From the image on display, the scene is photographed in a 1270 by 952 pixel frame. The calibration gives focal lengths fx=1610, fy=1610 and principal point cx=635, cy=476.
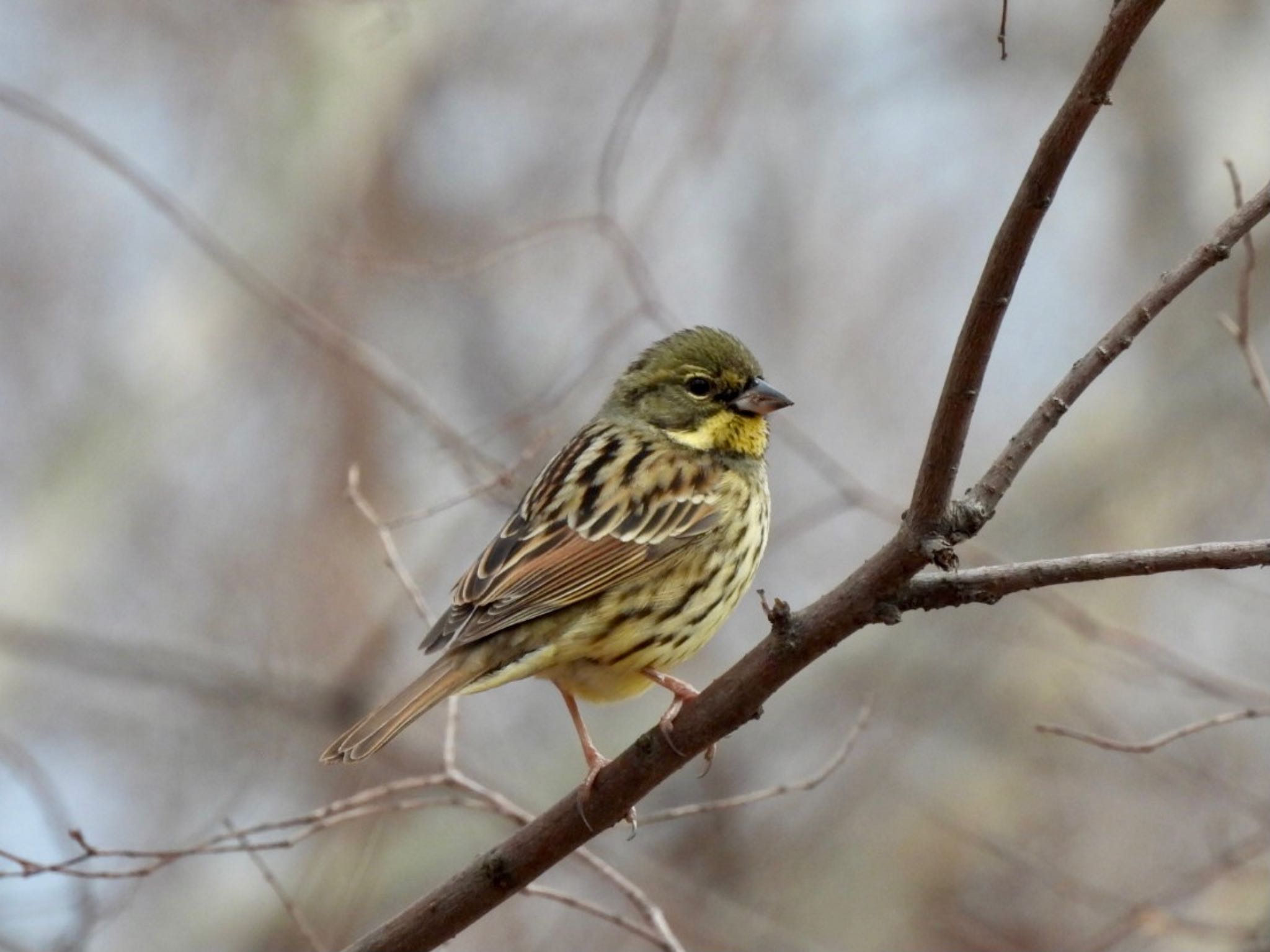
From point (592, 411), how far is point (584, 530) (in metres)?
4.05

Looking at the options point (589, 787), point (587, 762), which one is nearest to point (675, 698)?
point (587, 762)

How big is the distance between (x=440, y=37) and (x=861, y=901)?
665cm

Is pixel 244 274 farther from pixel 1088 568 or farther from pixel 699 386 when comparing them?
pixel 1088 568

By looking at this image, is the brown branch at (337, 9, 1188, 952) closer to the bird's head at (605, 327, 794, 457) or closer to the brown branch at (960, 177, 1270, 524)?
the brown branch at (960, 177, 1270, 524)

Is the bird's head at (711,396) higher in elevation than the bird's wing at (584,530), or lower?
higher

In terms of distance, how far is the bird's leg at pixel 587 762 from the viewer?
468 centimetres

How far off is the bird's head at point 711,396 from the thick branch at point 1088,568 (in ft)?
9.15

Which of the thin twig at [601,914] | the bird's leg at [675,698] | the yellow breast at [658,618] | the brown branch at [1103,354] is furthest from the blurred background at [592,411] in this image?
the brown branch at [1103,354]

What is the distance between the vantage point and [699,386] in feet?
22.7

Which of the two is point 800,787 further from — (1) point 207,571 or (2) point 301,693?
(1) point 207,571

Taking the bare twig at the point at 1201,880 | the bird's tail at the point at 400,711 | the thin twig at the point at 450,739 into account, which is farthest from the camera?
the bare twig at the point at 1201,880

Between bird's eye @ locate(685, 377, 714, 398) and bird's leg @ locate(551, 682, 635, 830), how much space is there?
1460 millimetres

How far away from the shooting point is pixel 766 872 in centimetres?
1061

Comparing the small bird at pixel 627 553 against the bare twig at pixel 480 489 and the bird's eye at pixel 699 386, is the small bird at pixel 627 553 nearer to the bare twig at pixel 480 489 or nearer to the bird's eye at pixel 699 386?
the bird's eye at pixel 699 386
